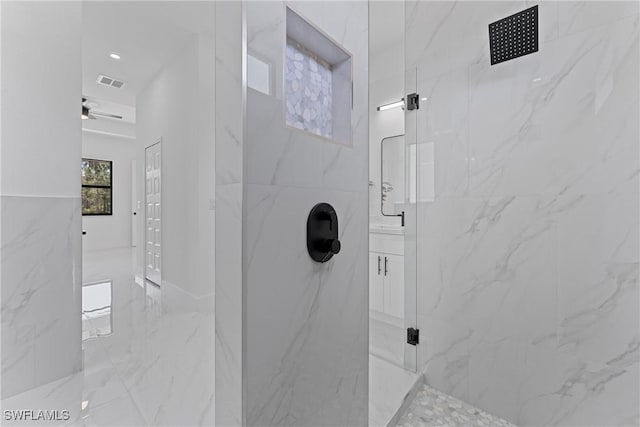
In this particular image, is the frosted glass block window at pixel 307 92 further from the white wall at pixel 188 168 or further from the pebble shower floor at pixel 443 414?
the white wall at pixel 188 168

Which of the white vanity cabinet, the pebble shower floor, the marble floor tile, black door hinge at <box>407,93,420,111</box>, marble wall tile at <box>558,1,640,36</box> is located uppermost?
marble wall tile at <box>558,1,640,36</box>

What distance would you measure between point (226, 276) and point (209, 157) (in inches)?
104

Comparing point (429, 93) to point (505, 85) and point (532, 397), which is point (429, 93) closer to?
point (505, 85)

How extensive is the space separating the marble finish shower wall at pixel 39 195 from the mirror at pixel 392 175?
2705mm

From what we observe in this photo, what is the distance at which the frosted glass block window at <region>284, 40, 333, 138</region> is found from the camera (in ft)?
3.44

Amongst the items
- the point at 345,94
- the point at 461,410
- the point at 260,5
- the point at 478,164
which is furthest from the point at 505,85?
the point at 461,410

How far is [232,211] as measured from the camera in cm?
89

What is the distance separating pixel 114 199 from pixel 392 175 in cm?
732

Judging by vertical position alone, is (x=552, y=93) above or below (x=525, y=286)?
above

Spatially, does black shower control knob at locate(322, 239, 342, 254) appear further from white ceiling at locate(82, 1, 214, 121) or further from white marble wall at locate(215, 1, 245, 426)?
white ceiling at locate(82, 1, 214, 121)

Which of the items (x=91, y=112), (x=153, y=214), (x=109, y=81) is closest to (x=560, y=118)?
(x=153, y=214)

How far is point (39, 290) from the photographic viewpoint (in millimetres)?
1877

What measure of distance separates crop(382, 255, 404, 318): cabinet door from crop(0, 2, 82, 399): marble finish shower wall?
7.55ft

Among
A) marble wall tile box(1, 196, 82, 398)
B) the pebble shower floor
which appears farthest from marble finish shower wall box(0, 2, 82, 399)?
the pebble shower floor
